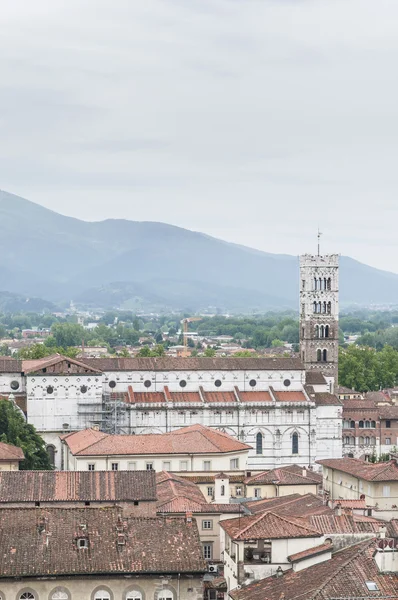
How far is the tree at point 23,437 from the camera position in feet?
276

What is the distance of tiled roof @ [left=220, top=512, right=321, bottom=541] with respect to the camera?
46.0 meters

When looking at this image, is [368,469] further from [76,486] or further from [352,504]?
[76,486]

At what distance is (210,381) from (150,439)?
81.2 feet

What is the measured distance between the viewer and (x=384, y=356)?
16512 centimetres

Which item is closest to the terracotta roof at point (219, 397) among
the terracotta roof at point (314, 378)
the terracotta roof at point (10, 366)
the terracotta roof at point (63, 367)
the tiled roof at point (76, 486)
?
the terracotta roof at point (63, 367)

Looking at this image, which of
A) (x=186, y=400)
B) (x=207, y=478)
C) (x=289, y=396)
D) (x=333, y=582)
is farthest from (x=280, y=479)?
(x=289, y=396)

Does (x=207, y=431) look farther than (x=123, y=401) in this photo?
No

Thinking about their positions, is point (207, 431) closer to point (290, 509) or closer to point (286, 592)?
point (290, 509)

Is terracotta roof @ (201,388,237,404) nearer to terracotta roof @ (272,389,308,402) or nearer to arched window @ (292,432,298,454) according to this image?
terracotta roof @ (272,389,308,402)

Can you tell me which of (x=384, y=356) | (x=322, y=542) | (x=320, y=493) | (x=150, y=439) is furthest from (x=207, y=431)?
(x=384, y=356)

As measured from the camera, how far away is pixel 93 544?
1694 inches

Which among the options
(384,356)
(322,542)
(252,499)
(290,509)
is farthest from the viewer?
(384,356)

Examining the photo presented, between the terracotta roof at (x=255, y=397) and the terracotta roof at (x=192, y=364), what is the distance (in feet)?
6.53

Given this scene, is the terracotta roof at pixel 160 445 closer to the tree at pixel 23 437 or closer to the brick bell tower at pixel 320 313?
the tree at pixel 23 437
